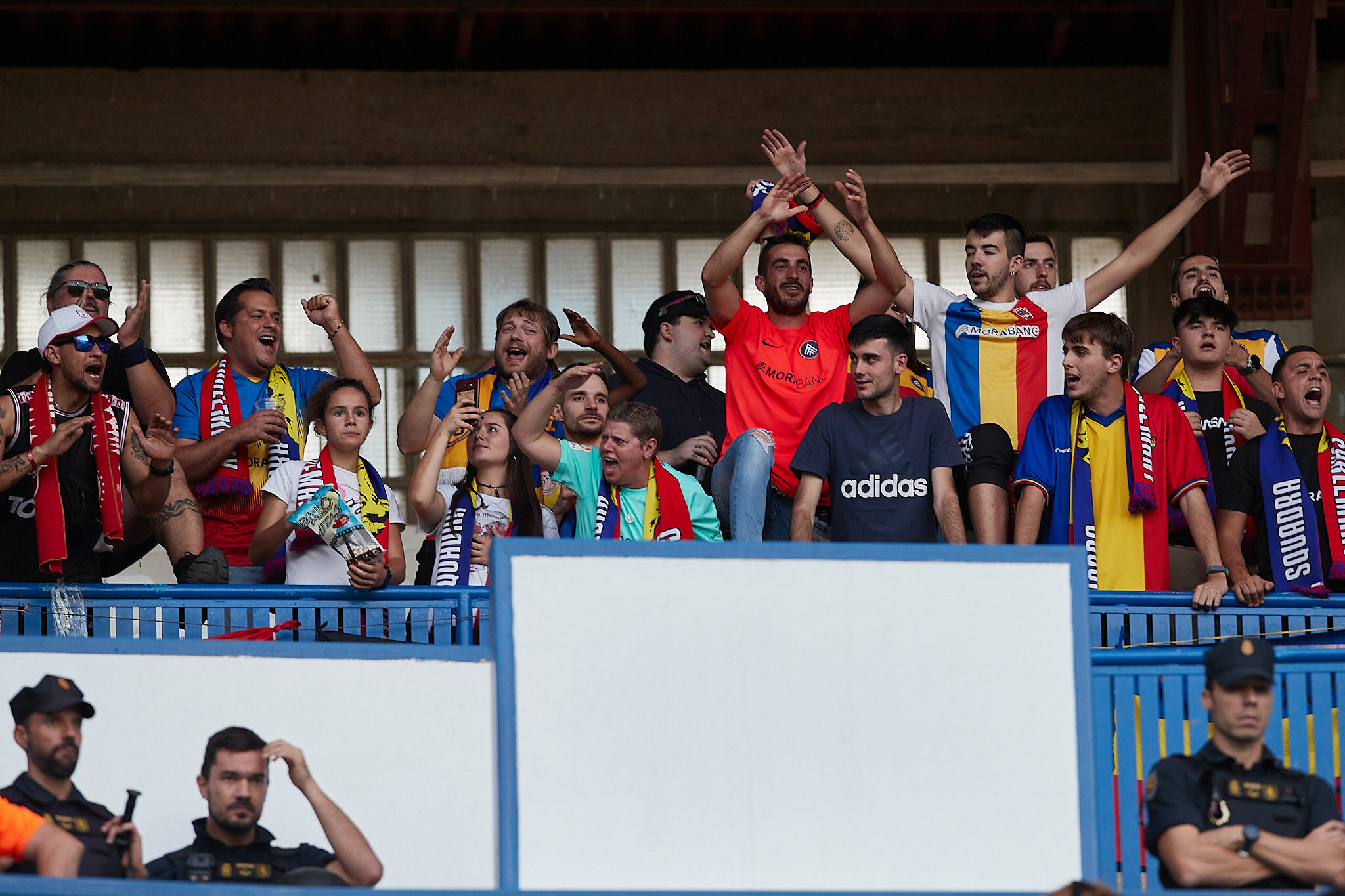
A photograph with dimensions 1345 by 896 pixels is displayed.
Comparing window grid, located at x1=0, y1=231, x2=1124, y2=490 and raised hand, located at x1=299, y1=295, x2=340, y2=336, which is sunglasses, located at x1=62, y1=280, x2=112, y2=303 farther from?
window grid, located at x1=0, y1=231, x2=1124, y2=490

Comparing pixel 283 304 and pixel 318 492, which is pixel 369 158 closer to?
pixel 283 304

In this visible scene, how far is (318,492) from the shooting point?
268 inches

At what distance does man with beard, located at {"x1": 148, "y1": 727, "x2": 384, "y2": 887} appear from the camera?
4.76 m

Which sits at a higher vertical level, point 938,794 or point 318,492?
point 318,492

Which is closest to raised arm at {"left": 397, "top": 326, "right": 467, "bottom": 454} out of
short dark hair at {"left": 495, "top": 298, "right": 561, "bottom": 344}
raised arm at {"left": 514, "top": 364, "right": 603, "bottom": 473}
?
short dark hair at {"left": 495, "top": 298, "right": 561, "bottom": 344}

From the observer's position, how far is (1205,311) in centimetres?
805

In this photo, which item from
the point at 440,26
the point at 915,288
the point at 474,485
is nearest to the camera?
the point at 474,485

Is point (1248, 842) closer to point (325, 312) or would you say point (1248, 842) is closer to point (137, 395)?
point (325, 312)

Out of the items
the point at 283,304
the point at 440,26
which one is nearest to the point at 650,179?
the point at 440,26

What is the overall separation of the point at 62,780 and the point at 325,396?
9.10 feet

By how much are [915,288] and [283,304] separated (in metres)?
8.09

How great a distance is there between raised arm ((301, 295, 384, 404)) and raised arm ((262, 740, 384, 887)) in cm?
326

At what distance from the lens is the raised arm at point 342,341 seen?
8023mm

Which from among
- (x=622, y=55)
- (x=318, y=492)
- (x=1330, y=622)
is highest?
(x=622, y=55)
